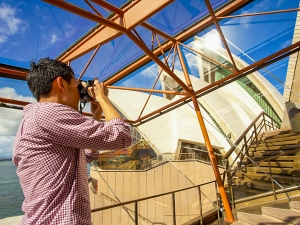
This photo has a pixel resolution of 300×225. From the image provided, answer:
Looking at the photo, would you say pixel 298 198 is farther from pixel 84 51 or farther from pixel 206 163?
pixel 206 163

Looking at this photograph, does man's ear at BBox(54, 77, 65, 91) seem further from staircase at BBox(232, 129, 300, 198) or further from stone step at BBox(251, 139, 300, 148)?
stone step at BBox(251, 139, 300, 148)

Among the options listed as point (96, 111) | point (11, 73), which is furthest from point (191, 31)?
point (96, 111)

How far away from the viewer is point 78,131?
0.64 m

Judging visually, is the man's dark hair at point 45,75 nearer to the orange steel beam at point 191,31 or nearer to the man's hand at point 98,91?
the man's hand at point 98,91

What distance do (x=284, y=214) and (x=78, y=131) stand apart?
122 inches

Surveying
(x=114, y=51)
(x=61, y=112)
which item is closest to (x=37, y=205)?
(x=61, y=112)

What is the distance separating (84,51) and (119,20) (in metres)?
0.98

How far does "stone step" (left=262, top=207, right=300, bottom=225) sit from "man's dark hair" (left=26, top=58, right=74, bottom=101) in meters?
2.96

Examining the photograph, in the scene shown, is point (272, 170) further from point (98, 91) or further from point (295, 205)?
point (98, 91)

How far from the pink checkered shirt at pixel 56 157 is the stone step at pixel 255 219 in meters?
2.82

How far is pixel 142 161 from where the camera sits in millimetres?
11367

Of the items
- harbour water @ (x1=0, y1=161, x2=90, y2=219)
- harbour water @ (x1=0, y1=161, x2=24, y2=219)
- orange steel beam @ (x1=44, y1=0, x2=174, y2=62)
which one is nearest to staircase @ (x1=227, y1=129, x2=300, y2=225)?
orange steel beam @ (x1=44, y1=0, x2=174, y2=62)

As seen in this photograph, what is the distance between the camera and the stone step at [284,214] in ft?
7.93

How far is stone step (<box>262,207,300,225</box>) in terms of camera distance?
7.93 ft
